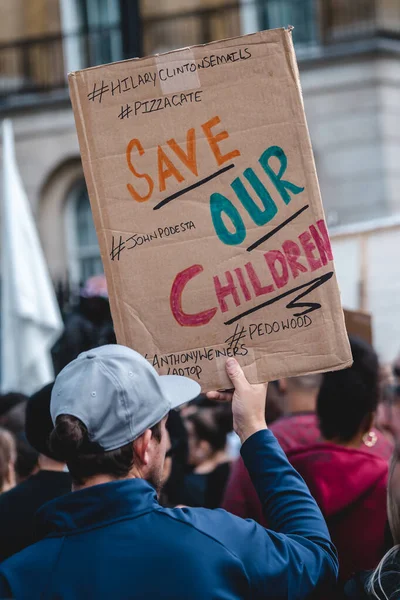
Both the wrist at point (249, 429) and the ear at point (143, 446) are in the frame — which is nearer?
the ear at point (143, 446)

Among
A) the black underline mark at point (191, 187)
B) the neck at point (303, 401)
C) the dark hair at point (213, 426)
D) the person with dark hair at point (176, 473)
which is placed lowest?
the dark hair at point (213, 426)

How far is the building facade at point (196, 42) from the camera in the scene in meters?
14.1

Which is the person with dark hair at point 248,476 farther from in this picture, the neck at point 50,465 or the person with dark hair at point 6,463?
the person with dark hair at point 6,463

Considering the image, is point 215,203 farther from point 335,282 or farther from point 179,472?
point 179,472

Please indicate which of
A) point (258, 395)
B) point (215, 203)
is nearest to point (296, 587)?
point (258, 395)

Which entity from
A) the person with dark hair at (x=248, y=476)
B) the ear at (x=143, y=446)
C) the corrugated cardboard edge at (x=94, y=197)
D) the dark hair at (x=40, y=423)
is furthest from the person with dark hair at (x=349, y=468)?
the ear at (x=143, y=446)

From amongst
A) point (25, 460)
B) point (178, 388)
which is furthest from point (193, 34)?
point (178, 388)

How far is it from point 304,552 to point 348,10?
13.8 meters

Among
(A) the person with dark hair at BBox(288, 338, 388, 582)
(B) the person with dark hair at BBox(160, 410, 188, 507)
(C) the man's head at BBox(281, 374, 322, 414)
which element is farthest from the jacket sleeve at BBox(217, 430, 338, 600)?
(C) the man's head at BBox(281, 374, 322, 414)

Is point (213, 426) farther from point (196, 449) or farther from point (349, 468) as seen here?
point (349, 468)

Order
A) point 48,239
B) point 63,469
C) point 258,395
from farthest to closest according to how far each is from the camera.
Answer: point 48,239
point 63,469
point 258,395

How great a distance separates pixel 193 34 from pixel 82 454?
46.6ft

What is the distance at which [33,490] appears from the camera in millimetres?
2816

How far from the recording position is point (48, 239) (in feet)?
51.4
